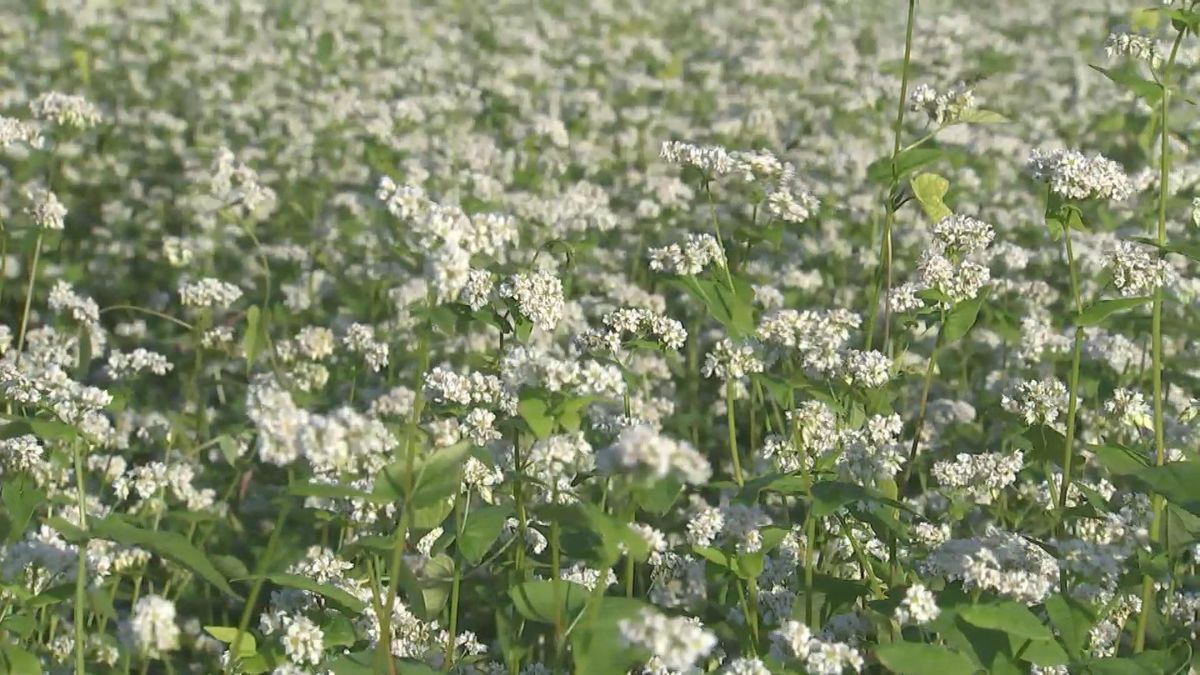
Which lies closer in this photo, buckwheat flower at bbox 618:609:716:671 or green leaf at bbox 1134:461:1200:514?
buckwheat flower at bbox 618:609:716:671

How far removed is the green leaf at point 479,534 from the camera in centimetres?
274

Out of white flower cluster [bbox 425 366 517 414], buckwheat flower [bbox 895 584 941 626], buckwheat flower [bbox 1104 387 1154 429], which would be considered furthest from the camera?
buckwheat flower [bbox 1104 387 1154 429]

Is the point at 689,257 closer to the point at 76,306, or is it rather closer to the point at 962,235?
the point at 962,235

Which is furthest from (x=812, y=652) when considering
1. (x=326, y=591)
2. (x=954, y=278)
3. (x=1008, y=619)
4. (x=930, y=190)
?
(x=930, y=190)

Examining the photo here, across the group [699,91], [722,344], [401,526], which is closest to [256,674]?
[401,526]

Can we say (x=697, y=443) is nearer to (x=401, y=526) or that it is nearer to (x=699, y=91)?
(x=401, y=526)

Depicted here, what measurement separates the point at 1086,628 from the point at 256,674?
156cm

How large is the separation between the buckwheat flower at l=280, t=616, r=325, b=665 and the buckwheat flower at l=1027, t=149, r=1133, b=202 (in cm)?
183

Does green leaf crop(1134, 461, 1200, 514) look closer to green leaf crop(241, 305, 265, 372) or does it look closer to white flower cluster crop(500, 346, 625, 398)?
white flower cluster crop(500, 346, 625, 398)

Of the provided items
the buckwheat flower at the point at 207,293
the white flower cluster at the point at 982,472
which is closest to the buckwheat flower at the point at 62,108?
the buckwheat flower at the point at 207,293

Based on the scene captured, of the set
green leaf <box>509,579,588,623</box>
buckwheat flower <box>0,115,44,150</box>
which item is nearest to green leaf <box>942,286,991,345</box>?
green leaf <box>509,579,588,623</box>

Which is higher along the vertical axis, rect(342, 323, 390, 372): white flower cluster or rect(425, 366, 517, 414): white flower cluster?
rect(425, 366, 517, 414): white flower cluster

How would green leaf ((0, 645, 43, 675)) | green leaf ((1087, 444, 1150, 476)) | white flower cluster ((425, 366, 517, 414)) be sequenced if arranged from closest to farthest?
green leaf ((0, 645, 43, 675)), green leaf ((1087, 444, 1150, 476)), white flower cluster ((425, 366, 517, 414))

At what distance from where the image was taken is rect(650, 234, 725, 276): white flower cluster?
3426mm
